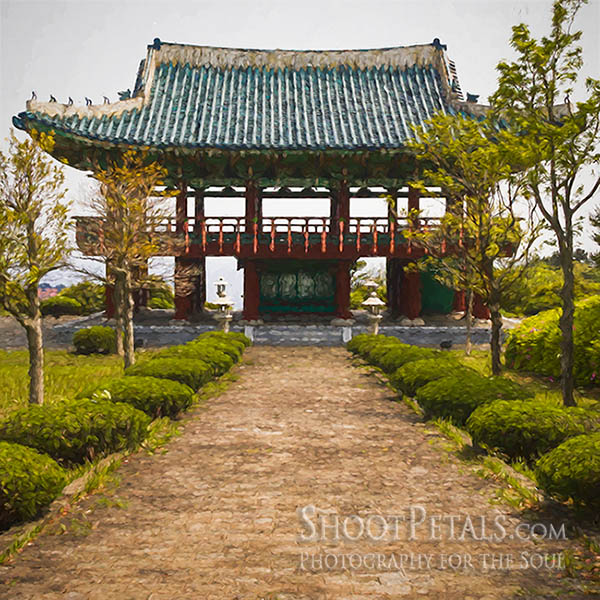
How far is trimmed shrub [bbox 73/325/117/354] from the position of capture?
18.7 metres

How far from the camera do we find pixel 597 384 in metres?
12.7

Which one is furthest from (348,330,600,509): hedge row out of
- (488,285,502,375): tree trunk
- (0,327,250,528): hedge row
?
(0,327,250,528): hedge row

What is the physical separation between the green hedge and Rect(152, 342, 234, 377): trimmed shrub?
8007 mm

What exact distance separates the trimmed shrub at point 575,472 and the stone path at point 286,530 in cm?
63

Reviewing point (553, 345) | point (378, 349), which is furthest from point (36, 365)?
point (553, 345)

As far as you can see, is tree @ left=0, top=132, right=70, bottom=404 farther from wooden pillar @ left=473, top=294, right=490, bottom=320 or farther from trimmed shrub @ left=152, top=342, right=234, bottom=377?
wooden pillar @ left=473, top=294, right=490, bottom=320

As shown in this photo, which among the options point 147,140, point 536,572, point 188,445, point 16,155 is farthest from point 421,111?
point 536,572

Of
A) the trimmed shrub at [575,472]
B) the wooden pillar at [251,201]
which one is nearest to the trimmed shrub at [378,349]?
the wooden pillar at [251,201]

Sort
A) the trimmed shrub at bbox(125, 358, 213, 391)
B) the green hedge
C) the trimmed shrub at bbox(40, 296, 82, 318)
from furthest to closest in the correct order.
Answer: the trimmed shrub at bbox(40, 296, 82, 318) → the green hedge → the trimmed shrub at bbox(125, 358, 213, 391)

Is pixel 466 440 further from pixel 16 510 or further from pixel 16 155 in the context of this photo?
pixel 16 155

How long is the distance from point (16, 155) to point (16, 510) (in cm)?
789

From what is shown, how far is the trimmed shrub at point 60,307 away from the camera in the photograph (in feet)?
102

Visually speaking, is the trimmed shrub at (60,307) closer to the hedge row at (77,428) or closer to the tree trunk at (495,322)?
the hedge row at (77,428)

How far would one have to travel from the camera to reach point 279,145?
22.5m
